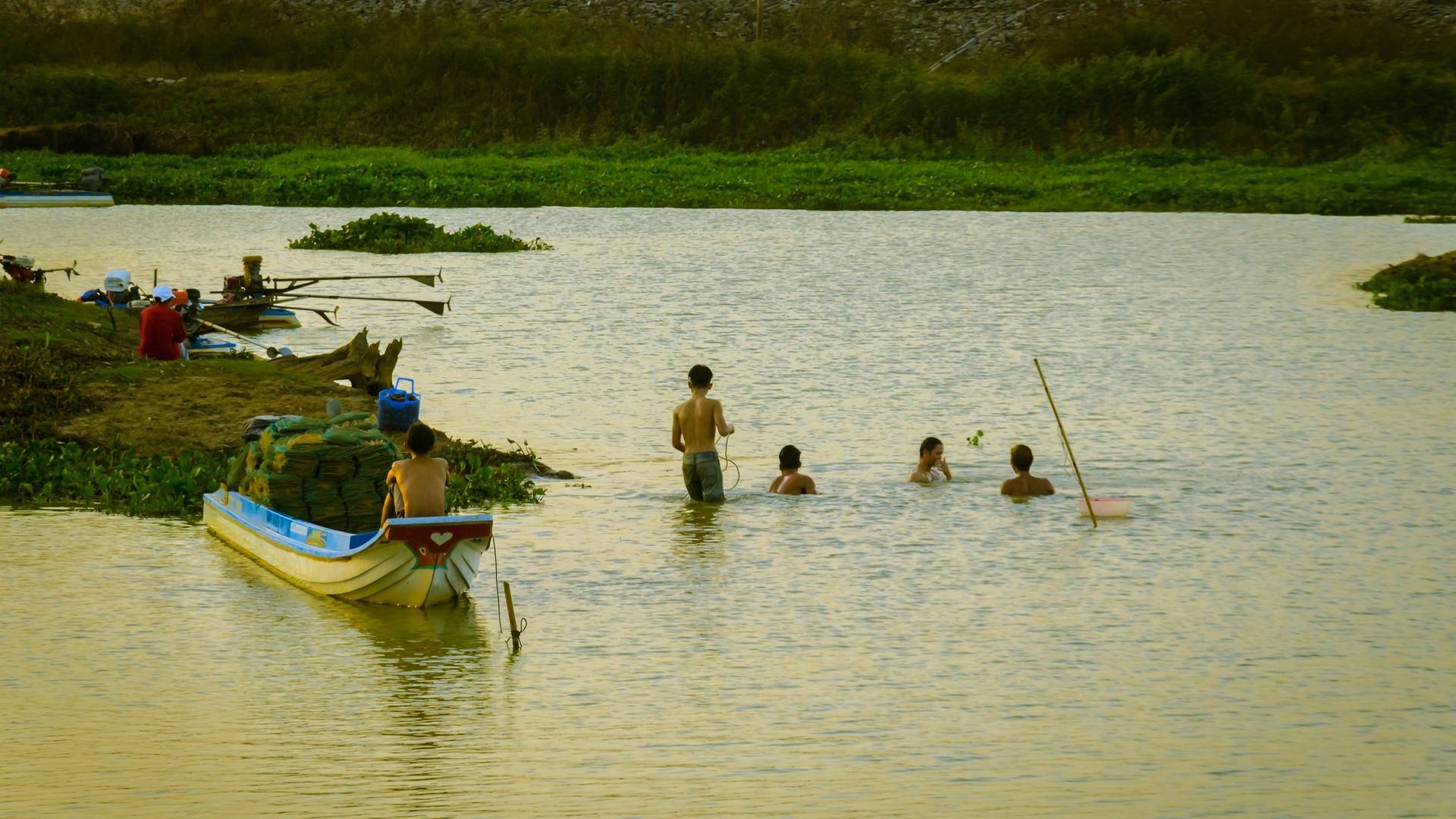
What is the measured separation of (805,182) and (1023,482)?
27560 millimetres

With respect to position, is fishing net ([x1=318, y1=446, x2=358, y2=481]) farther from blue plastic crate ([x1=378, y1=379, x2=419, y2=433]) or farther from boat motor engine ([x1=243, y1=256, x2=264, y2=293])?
boat motor engine ([x1=243, y1=256, x2=264, y2=293])

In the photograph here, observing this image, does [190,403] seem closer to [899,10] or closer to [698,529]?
[698,529]

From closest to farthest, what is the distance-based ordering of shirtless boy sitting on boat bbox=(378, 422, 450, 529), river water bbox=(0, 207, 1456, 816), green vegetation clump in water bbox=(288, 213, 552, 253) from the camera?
1. river water bbox=(0, 207, 1456, 816)
2. shirtless boy sitting on boat bbox=(378, 422, 450, 529)
3. green vegetation clump in water bbox=(288, 213, 552, 253)

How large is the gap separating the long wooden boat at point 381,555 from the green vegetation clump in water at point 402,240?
20.4 meters

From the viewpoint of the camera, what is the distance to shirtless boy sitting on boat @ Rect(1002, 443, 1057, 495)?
15.4 meters

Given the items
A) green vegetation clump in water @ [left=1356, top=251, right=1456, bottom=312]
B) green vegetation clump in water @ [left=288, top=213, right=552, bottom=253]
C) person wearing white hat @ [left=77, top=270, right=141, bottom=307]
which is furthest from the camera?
green vegetation clump in water @ [left=288, top=213, right=552, bottom=253]

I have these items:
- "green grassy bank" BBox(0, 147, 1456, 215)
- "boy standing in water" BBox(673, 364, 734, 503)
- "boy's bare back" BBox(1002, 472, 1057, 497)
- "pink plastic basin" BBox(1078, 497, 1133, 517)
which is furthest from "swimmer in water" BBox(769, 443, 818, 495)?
"green grassy bank" BBox(0, 147, 1456, 215)

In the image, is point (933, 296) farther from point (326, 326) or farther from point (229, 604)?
point (229, 604)

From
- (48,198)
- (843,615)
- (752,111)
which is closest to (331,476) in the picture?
(843,615)

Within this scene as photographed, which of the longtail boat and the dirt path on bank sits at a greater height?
the longtail boat

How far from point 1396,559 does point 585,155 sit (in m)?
34.7

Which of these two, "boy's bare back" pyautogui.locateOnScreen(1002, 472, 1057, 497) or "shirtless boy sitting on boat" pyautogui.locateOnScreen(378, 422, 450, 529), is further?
"boy's bare back" pyautogui.locateOnScreen(1002, 472, 1057, 497)

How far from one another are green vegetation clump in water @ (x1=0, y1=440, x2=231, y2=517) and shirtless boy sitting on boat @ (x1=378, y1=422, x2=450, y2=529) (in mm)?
3684

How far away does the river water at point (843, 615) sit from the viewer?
363 inches
